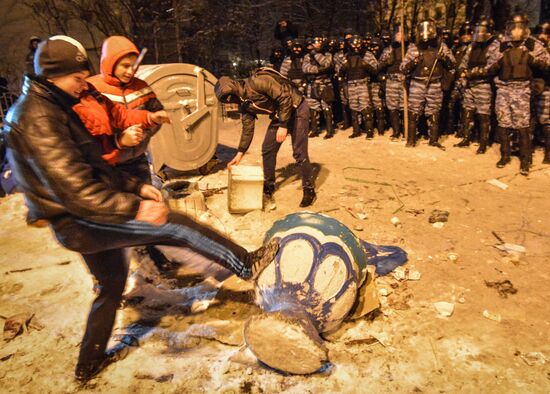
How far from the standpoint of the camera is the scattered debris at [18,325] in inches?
117

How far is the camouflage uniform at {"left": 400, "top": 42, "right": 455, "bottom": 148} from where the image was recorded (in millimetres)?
7195

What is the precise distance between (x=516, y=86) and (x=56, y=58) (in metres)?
6.35

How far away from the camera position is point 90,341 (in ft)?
8.18

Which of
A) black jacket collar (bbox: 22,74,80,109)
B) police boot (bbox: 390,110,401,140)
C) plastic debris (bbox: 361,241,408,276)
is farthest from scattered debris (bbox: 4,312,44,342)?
police boot (bbox: 390,110,401,140)

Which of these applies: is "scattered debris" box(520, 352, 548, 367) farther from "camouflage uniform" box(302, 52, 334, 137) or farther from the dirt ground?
"camouflage uniform" box(302, 52, 334, 137)

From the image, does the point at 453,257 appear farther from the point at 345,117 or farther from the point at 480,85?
the point at 345,117

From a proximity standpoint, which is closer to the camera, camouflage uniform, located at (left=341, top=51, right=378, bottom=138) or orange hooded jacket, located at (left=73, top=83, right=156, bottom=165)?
orange hooded jacket, located at (left=73, top=83, right=156, bottom=165)

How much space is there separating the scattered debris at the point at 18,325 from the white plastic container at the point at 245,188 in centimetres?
242

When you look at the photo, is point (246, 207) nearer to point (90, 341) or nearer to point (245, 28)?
point (90, 341)

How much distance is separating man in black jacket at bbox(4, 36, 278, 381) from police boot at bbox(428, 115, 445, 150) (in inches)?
254

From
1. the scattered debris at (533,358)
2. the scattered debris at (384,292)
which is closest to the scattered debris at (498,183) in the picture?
the scattered debris at (384,292)

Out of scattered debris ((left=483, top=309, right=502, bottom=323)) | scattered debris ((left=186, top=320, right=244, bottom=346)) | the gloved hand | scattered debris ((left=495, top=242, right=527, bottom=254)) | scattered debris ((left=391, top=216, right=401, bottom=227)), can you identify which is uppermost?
the gloved hand

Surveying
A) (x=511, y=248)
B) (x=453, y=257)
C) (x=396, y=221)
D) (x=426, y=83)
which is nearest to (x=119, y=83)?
(x=396, y=221)

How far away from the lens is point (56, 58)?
1.99m
